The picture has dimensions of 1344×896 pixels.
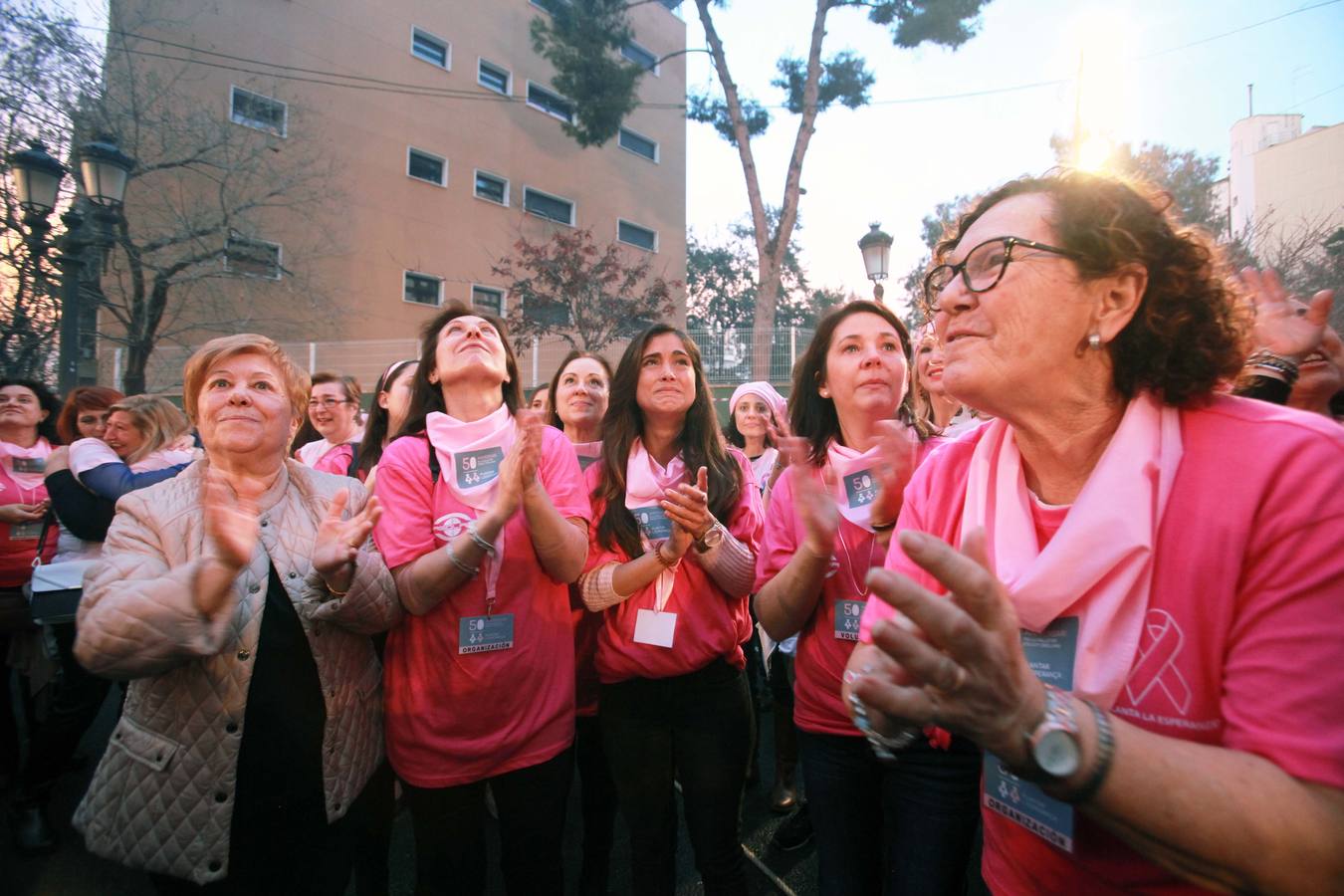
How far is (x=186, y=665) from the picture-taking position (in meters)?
1.96

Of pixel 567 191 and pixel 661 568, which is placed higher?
pixel 567 191

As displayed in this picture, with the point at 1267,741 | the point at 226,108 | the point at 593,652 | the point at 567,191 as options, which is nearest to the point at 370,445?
the point at 593,652

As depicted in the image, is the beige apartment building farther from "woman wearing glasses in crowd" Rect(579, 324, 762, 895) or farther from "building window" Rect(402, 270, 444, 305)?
"woman wearing glasses in crowd" Rect(579, 324, 762, 895)

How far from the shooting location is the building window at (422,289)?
20031 mm

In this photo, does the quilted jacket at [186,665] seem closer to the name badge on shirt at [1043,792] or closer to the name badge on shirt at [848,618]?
the name badge on shirt at [848,618]

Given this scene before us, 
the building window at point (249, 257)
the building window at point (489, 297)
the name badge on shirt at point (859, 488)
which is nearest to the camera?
the name badge on shirt at point (859, 488)

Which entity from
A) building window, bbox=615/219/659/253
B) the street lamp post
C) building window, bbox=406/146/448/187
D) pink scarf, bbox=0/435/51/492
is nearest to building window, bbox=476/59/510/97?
building window, bbox=406/146/448/187

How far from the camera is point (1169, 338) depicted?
1.33 metres

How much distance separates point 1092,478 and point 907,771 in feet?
3.83

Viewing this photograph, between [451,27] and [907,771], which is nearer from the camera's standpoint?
[907,771]

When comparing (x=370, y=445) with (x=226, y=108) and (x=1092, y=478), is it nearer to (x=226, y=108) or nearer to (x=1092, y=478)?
(x=1092, y=478)

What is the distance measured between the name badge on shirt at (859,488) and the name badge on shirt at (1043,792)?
3.64 ft

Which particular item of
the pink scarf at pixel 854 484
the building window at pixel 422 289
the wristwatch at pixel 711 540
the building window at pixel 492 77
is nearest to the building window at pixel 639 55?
the building window at pixel 492 77

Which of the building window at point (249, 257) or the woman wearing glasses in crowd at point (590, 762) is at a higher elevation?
the building window at point (249, 257)
